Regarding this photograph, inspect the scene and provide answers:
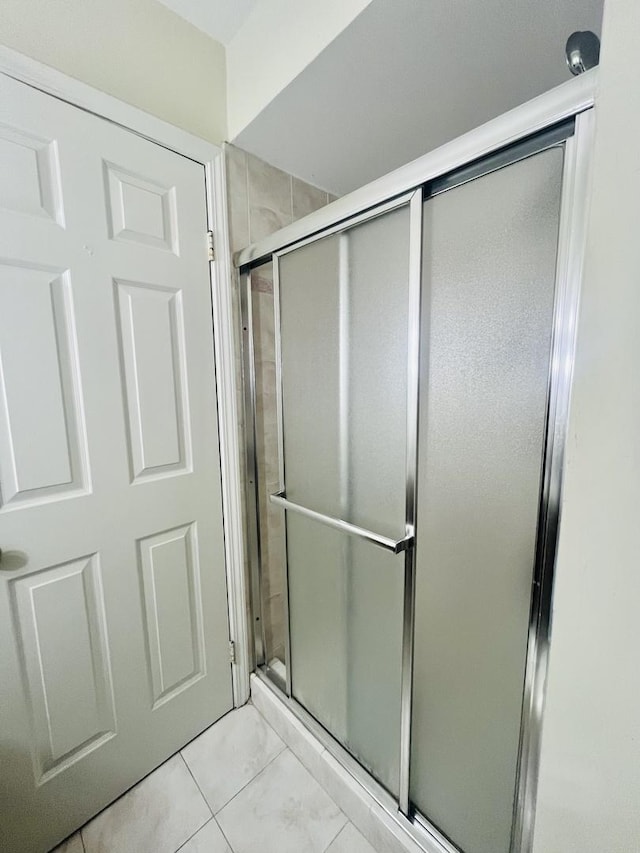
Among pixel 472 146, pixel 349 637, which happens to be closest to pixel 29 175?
pixel 472 146

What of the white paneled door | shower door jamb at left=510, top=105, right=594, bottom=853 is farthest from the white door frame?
shower door jamb at left=510, top=105, right=594, bottom=853

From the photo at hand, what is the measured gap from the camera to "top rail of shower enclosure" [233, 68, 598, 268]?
0.55 metres

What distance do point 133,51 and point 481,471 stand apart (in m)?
1.47

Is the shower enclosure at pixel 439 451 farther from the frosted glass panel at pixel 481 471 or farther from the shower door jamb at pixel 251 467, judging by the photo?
the shower door jamb at pixel 251 467

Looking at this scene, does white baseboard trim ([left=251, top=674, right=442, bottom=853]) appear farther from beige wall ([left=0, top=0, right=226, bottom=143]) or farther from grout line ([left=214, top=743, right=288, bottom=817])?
beige wall ([left=0, top=0, right=226, bottom=143])

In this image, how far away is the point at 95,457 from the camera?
101 centimetres

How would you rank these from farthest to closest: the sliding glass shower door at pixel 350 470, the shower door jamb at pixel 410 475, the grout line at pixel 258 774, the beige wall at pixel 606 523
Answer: the grout line at pixel 258 774, the sliding glass shower door at pixel 350 470, the shower door jamb at pixel 410 475, the beige wall at pixel 606 523

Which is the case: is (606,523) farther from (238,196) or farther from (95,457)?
(238,196)

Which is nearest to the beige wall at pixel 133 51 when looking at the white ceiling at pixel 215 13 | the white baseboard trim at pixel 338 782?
the white ceiling at pixel 215 13

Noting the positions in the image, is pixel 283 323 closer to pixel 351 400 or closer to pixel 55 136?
pixel 351 400

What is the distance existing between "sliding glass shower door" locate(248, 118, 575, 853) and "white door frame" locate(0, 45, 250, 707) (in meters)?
0.22

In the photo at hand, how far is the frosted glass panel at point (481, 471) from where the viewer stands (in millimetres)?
648

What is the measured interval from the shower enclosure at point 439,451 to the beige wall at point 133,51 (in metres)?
0.47

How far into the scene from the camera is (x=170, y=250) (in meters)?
1.11
